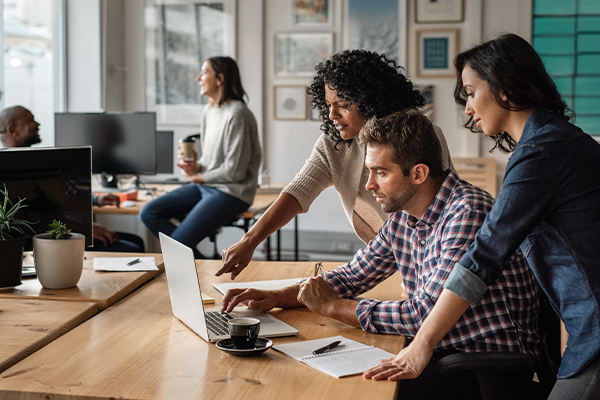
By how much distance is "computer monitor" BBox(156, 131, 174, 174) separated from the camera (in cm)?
464

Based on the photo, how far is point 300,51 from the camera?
5430 millimetres

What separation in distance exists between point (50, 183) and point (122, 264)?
361mm

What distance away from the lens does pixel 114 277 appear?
1.90 m

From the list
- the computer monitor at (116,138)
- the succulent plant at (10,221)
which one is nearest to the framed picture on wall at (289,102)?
the computer monitor at (116,138)

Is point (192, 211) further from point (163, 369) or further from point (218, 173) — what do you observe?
point (163, 369)

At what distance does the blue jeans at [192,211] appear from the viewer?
3650 millimetres

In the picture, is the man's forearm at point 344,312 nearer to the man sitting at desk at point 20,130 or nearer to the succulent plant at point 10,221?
the succulent plant at point 10,221

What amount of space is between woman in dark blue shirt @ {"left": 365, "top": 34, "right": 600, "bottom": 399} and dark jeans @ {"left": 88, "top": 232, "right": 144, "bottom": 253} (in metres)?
2.33

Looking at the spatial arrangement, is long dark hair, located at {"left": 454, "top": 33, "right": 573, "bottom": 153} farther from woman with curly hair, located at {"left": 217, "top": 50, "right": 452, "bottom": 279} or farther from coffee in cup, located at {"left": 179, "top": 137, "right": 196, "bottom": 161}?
coffee in cup, located at {"left": 179, "top": 137, "right": 196, "bottom": 161}

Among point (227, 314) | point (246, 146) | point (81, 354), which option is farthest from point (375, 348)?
point (246, 146)

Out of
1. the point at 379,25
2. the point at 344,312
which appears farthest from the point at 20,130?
the point at 379,25

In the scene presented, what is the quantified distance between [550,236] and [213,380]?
729 mm

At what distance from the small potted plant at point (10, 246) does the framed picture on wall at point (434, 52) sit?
4.12 m

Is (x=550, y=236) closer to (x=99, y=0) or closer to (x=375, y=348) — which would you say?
(x=375, y=348)
